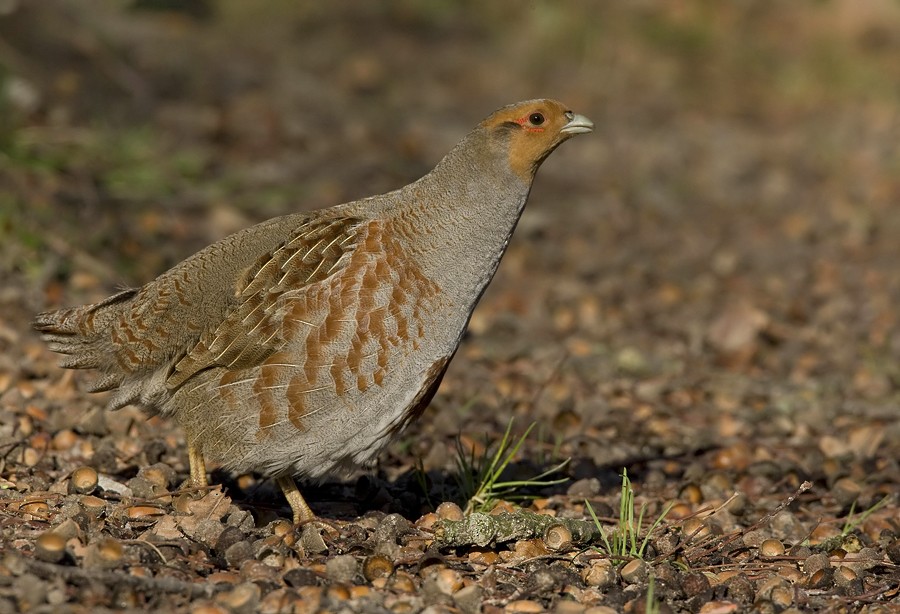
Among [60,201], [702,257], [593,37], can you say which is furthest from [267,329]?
[593,37]

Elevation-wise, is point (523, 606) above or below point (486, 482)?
below

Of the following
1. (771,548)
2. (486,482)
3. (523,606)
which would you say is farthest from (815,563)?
(486,482)

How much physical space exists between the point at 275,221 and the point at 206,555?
1642mm

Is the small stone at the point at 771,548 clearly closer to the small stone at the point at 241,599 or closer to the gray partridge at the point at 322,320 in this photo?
the gray partridge at the point at 322,320

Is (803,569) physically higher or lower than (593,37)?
lower

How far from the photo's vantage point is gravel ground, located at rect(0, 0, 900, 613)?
4672 millimetres

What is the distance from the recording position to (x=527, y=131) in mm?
5184

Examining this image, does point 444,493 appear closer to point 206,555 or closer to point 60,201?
point 206,555

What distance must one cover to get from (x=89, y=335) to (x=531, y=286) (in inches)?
201

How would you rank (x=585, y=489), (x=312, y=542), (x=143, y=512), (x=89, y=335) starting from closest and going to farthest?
(x=312, y=542), (x=143, y=512), (x=89, y=335), (x=585, y=489)

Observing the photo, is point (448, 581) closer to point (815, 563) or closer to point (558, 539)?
point (558, 539)

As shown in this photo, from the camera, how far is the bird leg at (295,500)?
516 cm

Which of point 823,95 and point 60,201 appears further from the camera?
point 823,95

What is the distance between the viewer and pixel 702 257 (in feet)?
35.3
